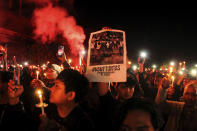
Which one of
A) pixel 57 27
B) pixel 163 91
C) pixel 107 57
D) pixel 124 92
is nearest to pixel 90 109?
pixel 107 57

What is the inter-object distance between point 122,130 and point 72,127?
0.68m

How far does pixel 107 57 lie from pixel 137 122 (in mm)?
1295

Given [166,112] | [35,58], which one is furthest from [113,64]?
[35,58]

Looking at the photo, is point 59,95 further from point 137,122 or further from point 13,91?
point 137,122

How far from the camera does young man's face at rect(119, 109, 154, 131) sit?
158cm

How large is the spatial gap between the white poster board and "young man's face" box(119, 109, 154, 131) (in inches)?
36.2

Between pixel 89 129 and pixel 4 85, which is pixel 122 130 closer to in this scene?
pixel 89 129

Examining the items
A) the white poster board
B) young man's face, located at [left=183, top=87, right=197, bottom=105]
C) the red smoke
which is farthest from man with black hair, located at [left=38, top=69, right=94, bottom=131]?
the red smoke

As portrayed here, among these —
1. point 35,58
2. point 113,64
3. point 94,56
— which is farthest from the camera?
point 35,58

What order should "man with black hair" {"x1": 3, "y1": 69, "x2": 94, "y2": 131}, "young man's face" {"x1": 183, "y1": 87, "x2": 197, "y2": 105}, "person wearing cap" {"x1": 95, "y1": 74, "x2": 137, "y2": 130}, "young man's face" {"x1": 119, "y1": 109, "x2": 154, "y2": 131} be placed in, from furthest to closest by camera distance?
"young man's face" {"x1": 183, "y1": 87, "x2": 197, "y2": 105} → "person wearing cap" {"x1": 95, "y1": 74, "x2": 137, "y2": 130} → "man with black hair" {"x1": 3, "y1": 69, "x2": 94, "y2": 131} → "young man's face" {"x1": 119, "y1": 109, "x2": 154, "y2": 131}

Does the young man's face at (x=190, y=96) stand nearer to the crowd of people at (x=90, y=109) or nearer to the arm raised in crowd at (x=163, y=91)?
the crowd of people at (x=90, y=109)

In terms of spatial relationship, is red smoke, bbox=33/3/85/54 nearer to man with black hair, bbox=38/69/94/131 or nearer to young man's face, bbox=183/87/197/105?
young man's face, bbox=183/87/197/105

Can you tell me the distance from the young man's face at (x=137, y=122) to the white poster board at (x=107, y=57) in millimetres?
919

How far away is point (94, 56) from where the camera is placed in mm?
2797
